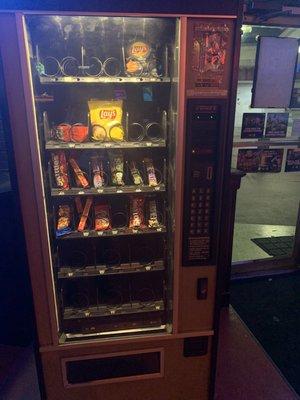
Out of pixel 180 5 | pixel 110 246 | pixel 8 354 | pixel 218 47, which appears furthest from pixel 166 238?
pixel 8 354

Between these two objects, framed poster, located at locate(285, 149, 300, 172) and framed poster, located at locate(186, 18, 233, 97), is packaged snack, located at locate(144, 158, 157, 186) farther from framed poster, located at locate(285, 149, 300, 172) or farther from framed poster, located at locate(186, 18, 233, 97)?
framed poster, located at locate(285, 149, 300, 172)

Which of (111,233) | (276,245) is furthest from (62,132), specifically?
(276,245)

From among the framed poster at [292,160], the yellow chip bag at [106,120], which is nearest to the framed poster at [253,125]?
the framed poster at [292,160]

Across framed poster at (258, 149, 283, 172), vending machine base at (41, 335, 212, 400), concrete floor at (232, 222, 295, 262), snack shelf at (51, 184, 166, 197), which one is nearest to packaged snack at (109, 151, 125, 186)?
snack shelf at (51, 184, 166, 197)

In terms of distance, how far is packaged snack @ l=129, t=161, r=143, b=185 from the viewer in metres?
1.98

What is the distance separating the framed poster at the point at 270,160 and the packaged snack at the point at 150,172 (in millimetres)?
1523

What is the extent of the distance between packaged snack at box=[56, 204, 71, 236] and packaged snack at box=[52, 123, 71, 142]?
1.44 ft

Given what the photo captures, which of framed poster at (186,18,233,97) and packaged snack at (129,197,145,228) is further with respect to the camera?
packaged snack at (129,197,145,228)

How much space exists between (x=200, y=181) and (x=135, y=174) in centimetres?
49

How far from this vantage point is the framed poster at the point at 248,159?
3.08 m

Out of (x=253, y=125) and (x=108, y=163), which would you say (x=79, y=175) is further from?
(x=253, y=125)

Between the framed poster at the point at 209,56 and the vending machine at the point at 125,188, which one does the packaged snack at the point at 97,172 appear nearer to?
the vending machine at the point at 125,188

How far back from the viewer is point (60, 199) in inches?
82.4

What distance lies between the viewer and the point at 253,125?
9.89 ft
